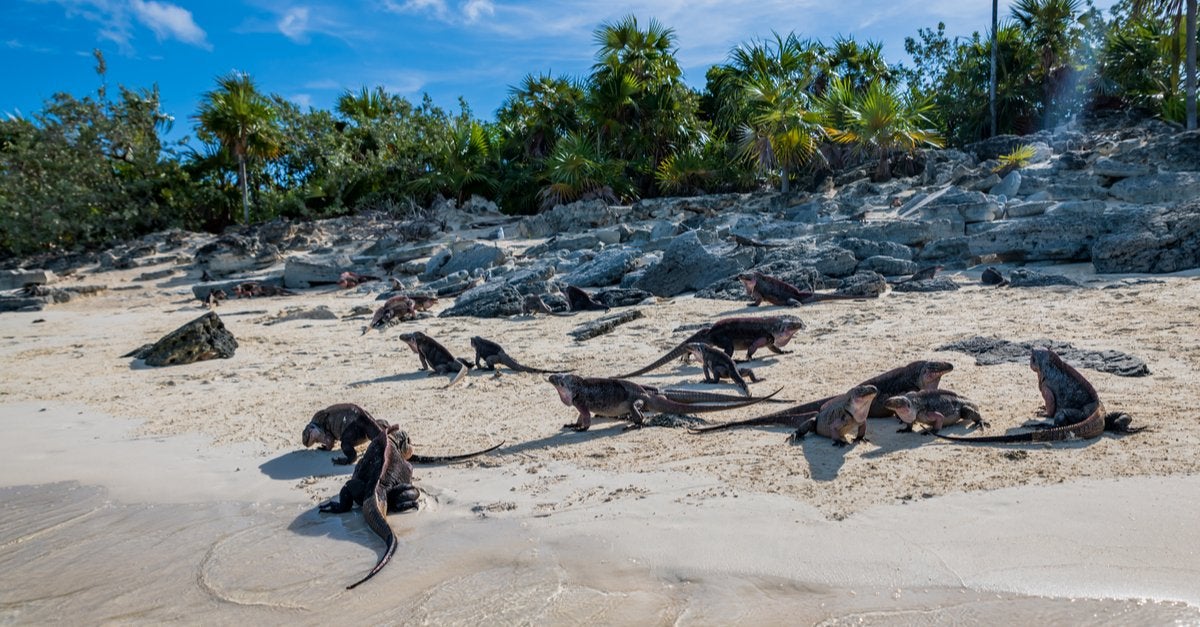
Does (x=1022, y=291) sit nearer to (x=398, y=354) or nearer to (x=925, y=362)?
(x=925, y=362)

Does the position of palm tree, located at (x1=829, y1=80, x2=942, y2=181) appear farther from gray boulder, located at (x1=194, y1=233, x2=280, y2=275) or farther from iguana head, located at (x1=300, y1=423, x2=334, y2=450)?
iguana head, located at (x1=300, y1=423, x2=334, y2=450)

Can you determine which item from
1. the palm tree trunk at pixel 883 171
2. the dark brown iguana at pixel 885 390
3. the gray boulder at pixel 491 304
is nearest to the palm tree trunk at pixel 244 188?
the gray boulder at pixel 491 304

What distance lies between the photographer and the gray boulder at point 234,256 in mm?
20203

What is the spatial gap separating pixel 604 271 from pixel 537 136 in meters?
14.8

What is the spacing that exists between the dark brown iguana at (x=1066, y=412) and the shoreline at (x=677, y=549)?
56 centimetres

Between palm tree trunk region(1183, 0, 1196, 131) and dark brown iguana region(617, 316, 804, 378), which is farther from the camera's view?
palm tree trunk region(1183, 0, 1196, 131)

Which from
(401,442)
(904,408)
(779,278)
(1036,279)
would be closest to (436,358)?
(401,442)

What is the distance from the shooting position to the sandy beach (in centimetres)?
295

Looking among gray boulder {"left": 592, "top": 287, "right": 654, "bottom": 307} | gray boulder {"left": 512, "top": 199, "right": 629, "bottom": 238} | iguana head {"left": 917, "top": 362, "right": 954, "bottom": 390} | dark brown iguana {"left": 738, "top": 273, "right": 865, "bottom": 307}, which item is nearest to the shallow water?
iguana head {"left": 917, "top": 362, "right": 954, "bottom": 390}

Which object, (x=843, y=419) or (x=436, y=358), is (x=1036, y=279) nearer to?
(x=843, y=419)

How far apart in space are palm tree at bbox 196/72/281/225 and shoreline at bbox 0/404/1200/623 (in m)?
23.5

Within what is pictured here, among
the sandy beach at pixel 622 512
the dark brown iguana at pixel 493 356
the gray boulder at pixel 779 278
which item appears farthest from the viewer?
the gray boulder at pixel 779 278

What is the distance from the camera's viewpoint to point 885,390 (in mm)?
5027

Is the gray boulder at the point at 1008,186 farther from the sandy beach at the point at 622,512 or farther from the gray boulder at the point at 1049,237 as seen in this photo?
the sandy beach at the point at 622,512
